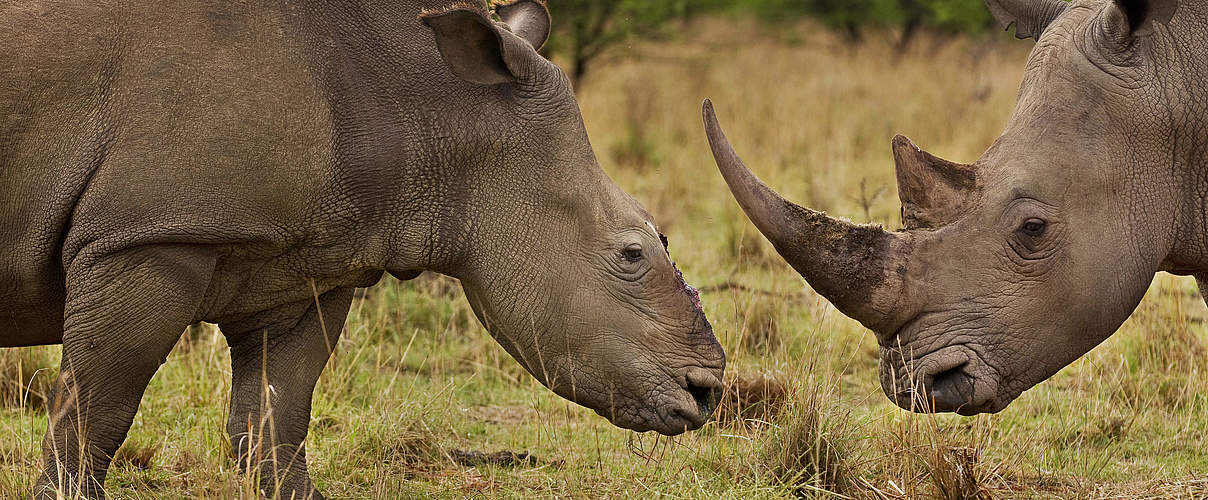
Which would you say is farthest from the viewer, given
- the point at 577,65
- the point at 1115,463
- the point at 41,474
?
the point at 577,65

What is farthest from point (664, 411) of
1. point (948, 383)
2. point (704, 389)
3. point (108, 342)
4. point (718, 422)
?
point (108, 342)

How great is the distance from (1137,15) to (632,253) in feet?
5.42

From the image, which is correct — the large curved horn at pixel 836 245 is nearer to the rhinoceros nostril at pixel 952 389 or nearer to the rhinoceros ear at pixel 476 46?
the rhinoceros nostril at pixel 952 389

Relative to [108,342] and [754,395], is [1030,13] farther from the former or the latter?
[108,342]

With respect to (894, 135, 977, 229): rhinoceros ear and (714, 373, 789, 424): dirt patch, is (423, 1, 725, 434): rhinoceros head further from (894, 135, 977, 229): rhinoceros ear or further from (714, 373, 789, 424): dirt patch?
(714, 373, 789, 424): dirt patch

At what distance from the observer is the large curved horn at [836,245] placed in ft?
14.3

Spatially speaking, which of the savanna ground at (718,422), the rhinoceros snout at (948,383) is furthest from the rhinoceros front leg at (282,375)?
the rhinoceros snout at (948,383)

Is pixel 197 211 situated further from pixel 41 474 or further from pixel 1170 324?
pixel 1170 324

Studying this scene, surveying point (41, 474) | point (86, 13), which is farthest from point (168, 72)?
point (41, 474)

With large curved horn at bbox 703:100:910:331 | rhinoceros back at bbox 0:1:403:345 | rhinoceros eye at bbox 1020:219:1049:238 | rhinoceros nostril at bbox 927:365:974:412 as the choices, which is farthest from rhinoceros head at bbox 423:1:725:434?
rhinoceros eye at bbox 1020:219:1049:238

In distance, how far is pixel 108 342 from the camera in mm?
3877

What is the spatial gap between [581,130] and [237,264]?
1.06 m

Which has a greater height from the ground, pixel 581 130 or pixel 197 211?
pixel 581 130

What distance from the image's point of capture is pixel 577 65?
1296 centimetres
